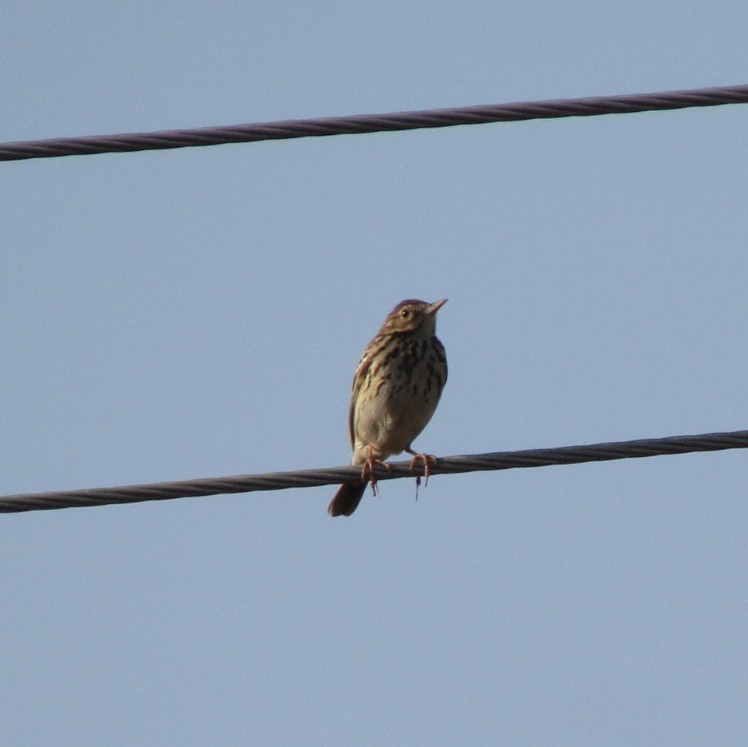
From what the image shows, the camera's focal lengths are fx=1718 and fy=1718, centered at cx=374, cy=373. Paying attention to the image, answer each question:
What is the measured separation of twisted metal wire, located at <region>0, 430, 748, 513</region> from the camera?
24.4ft

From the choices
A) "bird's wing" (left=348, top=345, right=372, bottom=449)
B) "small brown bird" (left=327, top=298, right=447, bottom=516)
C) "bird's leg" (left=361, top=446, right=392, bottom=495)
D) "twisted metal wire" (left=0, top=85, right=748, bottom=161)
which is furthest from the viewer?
"bird's wing" (left=348, top=345, right=372, bottom=449)

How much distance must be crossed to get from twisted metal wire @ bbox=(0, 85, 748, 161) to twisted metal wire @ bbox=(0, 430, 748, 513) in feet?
4.80

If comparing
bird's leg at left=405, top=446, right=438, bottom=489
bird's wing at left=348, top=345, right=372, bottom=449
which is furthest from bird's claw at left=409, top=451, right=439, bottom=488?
bird's wing at left=348, top=345, right=372, bottom=449

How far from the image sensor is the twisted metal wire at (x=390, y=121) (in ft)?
23.6

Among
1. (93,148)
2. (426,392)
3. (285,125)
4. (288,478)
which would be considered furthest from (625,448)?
(426,392)

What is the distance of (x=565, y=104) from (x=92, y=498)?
2.64 meters

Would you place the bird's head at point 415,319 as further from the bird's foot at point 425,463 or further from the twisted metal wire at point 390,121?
the twisted metal wire at point 390,121

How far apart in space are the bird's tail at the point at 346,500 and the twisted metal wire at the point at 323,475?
159 inches

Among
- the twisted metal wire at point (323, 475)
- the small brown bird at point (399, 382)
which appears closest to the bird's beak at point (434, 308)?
the small brown bird at point (399, 382)

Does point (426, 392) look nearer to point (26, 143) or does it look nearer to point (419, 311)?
point (419, 311)

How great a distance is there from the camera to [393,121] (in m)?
7.23

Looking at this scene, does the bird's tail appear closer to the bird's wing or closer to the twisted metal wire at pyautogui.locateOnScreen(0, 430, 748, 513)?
the bird's wing

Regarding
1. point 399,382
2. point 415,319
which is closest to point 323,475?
point 399,382

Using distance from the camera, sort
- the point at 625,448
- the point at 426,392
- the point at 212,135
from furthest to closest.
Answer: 1. the point at 426,392
2. the point at 625,448
3. the point at 212,135
